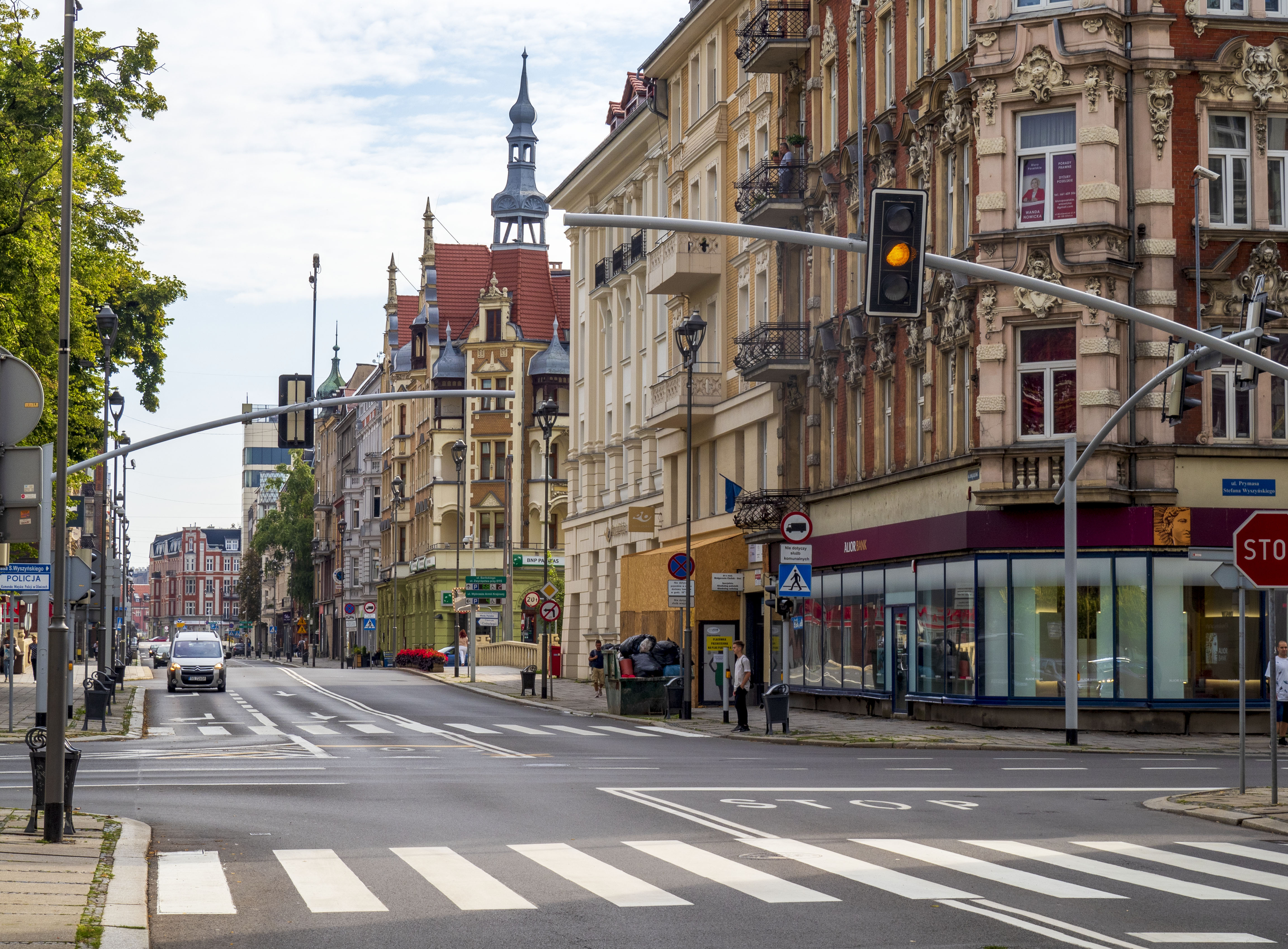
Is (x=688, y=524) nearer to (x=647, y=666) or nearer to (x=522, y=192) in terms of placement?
(x=647, y=666)

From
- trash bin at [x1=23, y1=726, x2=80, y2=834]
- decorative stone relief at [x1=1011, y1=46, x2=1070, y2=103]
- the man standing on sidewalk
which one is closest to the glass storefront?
the man standing on sidewalk

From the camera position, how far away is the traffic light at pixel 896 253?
Answer: 610 inches

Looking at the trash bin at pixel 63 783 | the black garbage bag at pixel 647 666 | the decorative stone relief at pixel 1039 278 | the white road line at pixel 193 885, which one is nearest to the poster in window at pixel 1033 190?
the decorative stone relief at pixel 1039 278

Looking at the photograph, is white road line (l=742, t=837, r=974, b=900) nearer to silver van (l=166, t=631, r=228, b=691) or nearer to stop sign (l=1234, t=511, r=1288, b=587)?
stop sign (l=1234, t=511, r=1288, b=587)

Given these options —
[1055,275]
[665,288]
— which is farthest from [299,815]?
[665,288]

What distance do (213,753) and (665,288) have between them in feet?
93.2

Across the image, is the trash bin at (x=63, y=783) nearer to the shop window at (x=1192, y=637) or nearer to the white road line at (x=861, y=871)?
the white road line at (x=861, y=871)

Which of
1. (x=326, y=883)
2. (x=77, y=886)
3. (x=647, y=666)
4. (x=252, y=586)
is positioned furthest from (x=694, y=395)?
(x=252, y=586)

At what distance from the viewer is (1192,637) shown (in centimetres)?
3222

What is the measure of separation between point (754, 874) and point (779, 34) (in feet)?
113

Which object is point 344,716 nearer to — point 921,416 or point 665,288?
point 921,416

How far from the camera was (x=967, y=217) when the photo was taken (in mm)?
34156

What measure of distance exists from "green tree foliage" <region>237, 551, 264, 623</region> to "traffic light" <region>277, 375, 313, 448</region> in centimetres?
13742

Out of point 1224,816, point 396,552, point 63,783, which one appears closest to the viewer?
point 63,783
